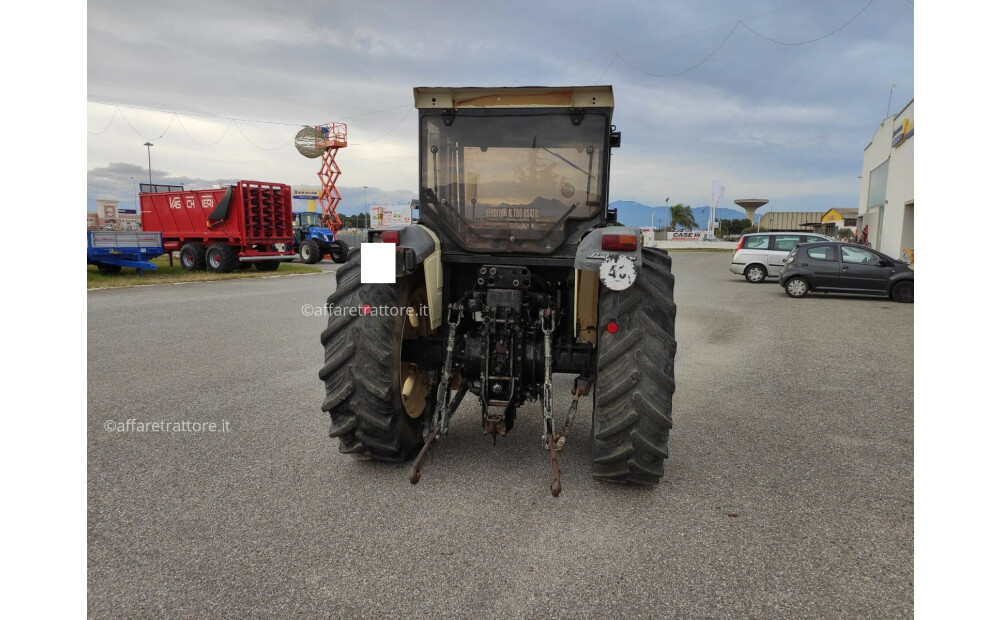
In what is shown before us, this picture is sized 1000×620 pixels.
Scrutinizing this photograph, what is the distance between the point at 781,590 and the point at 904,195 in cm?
2704

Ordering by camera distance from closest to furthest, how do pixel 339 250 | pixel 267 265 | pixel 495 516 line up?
pixel 495 516 → pixel 267 265 → pixel 339 250

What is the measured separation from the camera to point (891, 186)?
26453 mm

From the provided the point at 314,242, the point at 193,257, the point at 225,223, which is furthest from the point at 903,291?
the point at 193,257

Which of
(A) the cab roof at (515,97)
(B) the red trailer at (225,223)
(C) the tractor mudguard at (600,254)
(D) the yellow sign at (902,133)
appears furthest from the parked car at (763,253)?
(C) the tractor mudguard at (600,254)

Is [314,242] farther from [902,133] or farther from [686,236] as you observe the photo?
[686,236]

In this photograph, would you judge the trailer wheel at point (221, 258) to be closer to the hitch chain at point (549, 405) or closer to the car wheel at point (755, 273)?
the car wheel at point (755, 273)

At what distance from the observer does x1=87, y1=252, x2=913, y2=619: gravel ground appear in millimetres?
2428

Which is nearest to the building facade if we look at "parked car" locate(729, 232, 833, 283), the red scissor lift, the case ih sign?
the red scissor lift

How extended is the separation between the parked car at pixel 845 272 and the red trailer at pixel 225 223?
1607cm

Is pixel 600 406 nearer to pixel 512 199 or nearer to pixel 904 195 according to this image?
pixel 512 199

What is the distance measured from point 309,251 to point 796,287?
18.2m

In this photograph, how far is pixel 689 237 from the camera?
2267 inches

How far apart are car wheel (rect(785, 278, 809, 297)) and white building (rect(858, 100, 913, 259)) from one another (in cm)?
1075

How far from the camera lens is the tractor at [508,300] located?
327 centimetres
